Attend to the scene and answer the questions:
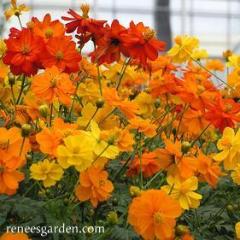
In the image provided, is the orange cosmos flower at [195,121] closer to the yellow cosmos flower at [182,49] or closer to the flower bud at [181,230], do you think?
the flower bud at [181,230]

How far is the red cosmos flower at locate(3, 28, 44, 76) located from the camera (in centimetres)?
121

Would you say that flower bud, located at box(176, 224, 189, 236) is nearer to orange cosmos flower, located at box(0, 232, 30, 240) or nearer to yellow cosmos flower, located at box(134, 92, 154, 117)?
orange cosmos flower, located at box(0, 232, 30, 240)

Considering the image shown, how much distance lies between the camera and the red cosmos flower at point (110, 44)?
128cm

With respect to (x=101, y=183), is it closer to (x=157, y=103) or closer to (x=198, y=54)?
(x=157, y=103)

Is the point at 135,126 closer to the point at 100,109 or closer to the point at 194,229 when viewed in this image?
the point at 100,109

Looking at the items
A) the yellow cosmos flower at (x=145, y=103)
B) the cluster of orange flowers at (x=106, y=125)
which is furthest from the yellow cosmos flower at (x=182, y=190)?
the yellow cosmos flower at (x=145, y=103)

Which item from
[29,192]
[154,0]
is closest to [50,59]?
[29,192]

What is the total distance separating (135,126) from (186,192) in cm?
17

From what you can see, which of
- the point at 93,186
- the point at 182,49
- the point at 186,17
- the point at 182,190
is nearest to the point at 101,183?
the point at 93,186

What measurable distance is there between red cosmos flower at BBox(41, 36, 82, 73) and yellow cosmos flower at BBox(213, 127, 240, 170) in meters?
0.30

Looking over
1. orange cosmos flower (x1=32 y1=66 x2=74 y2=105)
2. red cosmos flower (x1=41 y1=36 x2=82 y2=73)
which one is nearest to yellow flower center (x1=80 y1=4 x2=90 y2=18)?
red cosmos flower (x1=41 y1=36 x2=82 y2=73)

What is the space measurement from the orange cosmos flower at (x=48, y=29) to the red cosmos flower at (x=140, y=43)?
144 mm

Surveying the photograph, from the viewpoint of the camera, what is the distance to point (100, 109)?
1.20 m

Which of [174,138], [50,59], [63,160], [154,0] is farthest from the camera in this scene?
[154,0]
